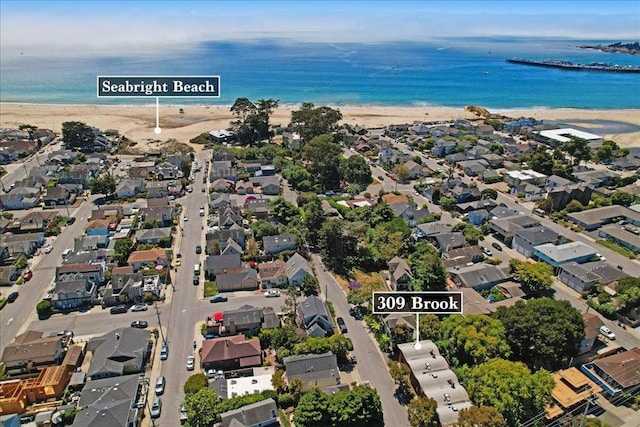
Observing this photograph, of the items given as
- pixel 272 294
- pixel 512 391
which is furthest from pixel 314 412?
pixel 272 294

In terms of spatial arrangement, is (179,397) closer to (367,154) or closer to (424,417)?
(424,417)

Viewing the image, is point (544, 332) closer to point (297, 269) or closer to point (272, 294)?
point (297, 269)

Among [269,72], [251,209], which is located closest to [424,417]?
[251,209]

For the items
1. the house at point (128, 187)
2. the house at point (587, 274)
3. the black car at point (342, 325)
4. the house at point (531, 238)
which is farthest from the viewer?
the house at point (128, 187)

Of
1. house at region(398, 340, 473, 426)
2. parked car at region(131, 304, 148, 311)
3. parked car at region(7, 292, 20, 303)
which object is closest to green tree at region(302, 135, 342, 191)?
parked car at region(131, 304, 148, 311)

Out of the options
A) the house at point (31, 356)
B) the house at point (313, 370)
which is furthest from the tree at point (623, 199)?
the house at point (31, 356)

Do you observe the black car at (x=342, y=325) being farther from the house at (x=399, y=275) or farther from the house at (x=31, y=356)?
the house at (x=31, y=356)
